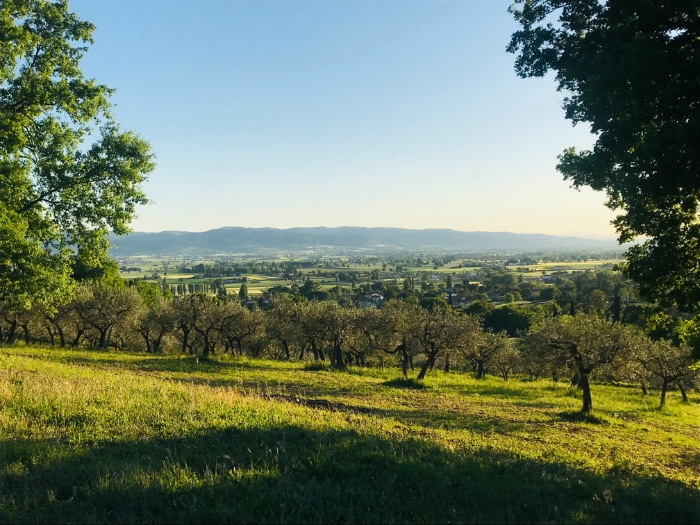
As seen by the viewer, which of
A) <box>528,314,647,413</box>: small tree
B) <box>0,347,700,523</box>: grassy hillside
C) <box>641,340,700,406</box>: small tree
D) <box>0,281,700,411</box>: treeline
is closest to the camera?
<box>0,347,700,523</box>: grassy hillside

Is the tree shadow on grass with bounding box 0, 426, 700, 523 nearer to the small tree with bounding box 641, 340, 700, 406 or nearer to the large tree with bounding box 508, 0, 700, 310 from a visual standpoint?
the large tree with bounding box 508, 0, 700, 310

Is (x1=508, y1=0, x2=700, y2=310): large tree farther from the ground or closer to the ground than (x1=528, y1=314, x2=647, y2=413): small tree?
farther from the ground

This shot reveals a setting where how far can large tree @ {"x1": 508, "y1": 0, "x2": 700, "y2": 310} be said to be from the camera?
32.7 ft

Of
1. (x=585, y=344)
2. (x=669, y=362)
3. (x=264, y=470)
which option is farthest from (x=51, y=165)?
(x=669, y=362)

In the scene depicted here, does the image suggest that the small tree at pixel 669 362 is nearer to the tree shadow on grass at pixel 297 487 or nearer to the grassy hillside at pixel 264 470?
the grassy hillside at pixel 264 470

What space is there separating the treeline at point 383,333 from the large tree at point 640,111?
15.7 meters

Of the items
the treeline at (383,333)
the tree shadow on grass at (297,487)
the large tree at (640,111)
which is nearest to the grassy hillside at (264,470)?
the tree shadow on grass at (297,487)

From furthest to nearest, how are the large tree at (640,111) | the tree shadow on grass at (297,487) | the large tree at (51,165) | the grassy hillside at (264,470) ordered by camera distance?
the large tree at (51,165) → the large tree at (640,111) → the grassy hillside at (264,470) → the tree shadow on grass at (297,487)

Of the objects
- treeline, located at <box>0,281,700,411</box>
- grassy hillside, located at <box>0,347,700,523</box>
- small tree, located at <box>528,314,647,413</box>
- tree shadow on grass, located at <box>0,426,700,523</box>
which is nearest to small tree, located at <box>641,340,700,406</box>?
treeline, located at <box>0,281,700,411</box>

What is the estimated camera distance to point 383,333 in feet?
162

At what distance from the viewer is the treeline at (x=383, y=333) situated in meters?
29.0

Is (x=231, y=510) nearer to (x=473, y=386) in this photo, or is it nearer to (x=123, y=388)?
(x=123, y=388)

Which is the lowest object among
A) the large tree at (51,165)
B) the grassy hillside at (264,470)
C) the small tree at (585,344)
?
the small tree at (585,344)

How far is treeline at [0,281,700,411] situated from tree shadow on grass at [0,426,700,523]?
21629mm
